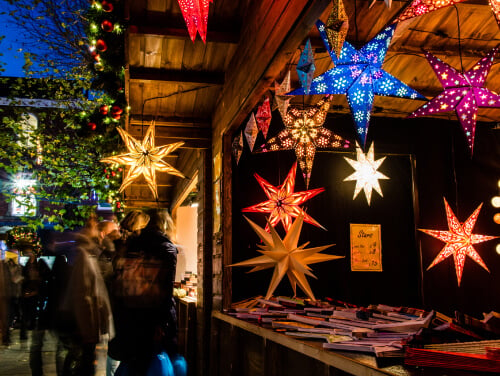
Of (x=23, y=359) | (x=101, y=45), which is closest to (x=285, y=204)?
(x=101, y=45)

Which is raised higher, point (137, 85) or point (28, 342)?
point (137, 85)

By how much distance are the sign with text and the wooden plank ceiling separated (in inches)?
69.4

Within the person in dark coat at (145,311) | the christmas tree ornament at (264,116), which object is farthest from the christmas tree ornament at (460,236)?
the person in dark coat at (145,311)

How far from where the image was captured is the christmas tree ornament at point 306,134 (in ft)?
14.9

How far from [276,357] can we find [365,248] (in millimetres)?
3236

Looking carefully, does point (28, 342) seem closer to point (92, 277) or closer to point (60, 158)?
point (92, 277)

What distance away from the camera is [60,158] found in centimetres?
1894

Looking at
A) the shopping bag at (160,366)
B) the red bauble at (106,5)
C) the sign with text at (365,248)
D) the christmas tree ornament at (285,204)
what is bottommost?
the shopping bag at (160,366)

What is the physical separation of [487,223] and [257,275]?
3.66 metres

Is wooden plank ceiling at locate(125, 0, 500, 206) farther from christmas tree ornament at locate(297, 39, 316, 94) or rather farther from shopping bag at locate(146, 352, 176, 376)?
shopping bag at locate(146, 352, 176, 376)

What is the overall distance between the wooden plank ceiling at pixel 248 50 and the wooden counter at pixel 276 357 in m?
1.95

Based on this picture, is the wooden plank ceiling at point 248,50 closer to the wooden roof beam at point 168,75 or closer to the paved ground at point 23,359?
the wooden roof beam at point 168,75

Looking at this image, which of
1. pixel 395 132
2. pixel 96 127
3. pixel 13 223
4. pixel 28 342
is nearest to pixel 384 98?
pixel 395 132

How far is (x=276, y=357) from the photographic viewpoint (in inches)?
122
